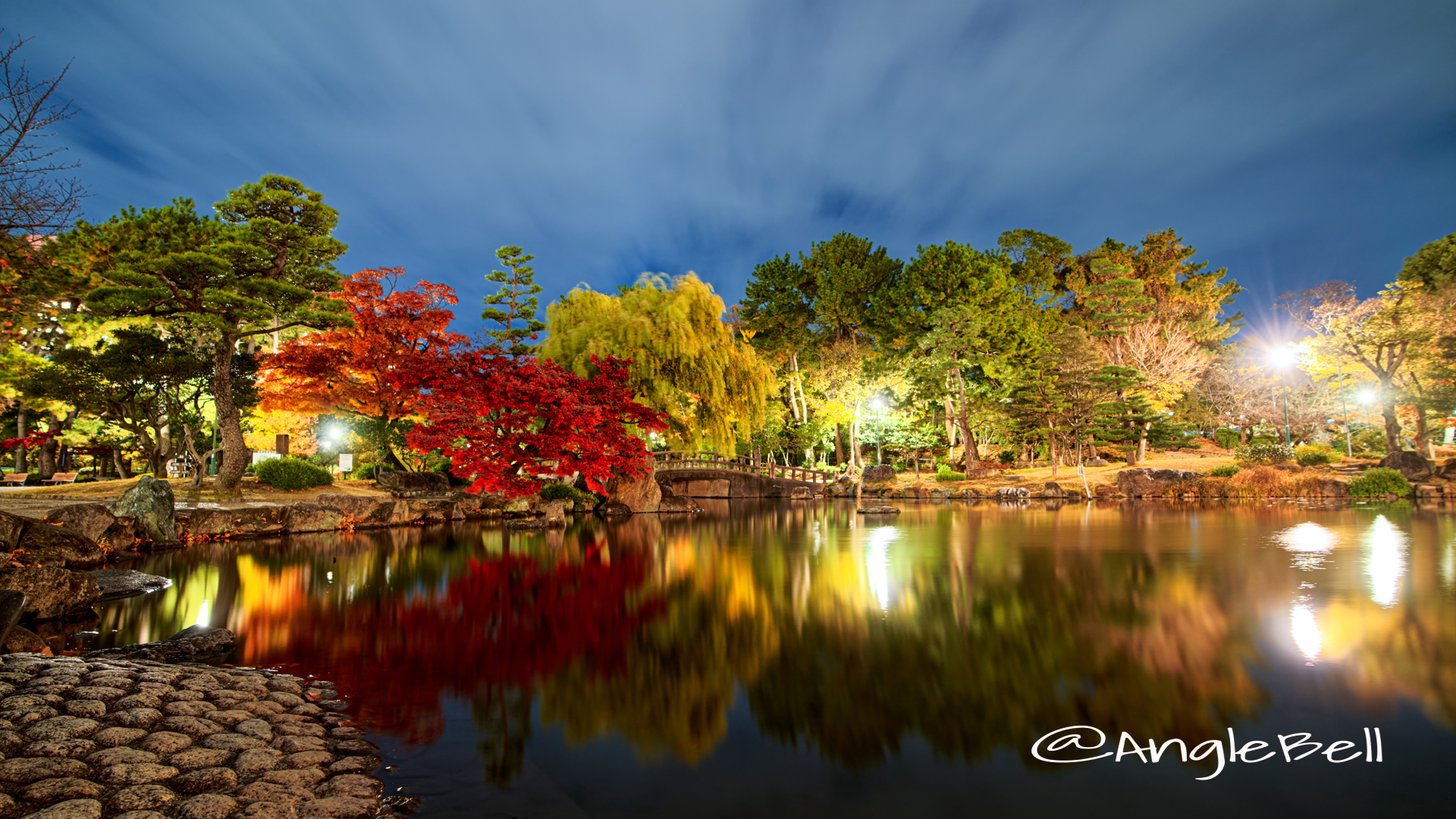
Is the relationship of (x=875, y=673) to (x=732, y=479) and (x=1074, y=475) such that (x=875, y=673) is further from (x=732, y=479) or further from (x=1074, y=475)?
(x=1074, y=475)

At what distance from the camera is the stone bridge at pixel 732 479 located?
2723 cm

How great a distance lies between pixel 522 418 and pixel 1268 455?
29649mm

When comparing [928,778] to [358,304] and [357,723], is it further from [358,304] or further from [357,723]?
[358,304]

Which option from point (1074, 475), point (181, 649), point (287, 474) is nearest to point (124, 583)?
point (181, 649)

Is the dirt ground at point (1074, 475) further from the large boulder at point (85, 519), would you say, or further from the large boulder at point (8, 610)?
the large boulder at point (8, 610)

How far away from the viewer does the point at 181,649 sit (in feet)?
15.9

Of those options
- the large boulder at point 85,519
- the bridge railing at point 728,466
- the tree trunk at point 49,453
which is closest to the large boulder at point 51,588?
the large boulder at point 85,519

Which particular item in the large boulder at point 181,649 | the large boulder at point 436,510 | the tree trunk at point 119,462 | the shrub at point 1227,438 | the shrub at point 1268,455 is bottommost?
the large boulder at point 181,649

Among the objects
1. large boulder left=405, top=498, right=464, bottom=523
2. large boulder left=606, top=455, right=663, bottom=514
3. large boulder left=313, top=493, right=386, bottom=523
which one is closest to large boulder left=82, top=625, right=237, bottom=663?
large boulder left=313, top=493, right=386, bottom=523

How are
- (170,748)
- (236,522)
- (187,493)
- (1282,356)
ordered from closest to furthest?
(170,748)
(236,522)
(187,493)
(1282,356)

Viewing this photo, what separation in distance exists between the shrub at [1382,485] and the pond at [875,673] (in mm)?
13424

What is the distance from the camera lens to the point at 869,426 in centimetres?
3269

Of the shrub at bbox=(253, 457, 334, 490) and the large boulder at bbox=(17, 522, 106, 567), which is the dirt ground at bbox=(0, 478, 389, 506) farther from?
the large boulder at bbox=(17, 522, 106, 567)

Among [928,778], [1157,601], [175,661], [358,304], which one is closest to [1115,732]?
[928,778]
